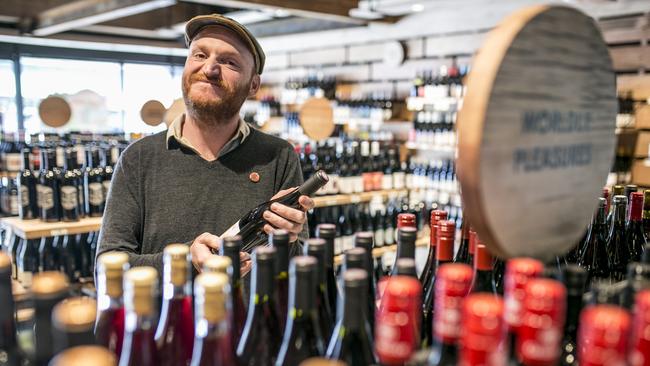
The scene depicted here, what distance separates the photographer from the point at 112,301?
29.2 inches

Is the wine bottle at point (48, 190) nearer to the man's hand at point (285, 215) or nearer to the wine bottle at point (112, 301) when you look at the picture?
the man's hand at point (285, 215)

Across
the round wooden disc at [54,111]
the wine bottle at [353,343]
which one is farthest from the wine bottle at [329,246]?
the round wooden disc at [54,111]

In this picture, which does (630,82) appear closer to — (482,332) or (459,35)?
(459,35)

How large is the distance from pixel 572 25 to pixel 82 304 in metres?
0.71

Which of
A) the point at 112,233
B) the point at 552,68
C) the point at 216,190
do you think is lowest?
the point at 112,233

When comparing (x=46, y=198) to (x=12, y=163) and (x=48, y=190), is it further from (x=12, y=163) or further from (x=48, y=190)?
(x=12, y=163)

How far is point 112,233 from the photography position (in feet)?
5.37

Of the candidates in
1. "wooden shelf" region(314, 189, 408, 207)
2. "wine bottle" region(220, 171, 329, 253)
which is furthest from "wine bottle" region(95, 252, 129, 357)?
"wooden shelf" region(314, 189, 408, 207)

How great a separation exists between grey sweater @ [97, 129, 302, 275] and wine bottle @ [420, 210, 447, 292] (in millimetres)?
758

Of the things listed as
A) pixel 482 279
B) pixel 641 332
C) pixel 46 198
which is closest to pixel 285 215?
pixel 482 279

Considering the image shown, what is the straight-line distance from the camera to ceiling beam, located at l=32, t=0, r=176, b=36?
14.6 feet

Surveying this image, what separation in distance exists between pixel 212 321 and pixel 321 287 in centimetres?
32

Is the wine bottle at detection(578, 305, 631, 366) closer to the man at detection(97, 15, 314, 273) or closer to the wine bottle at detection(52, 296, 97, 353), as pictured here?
the wine bottle at detection(52, 296, 97, 353)

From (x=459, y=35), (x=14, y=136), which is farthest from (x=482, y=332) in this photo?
(x=459, y=35)
